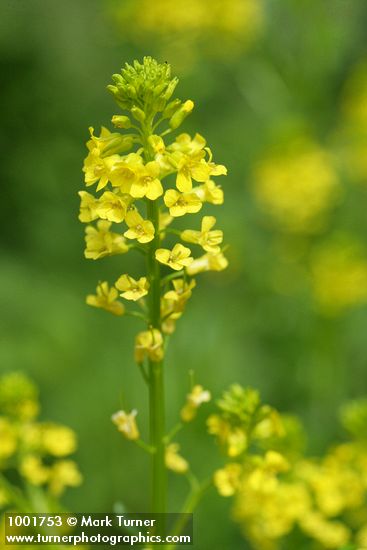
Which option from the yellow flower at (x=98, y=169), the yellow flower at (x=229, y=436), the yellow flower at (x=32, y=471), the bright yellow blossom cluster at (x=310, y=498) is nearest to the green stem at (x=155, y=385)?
the yellow flower at (x=98, y=169)

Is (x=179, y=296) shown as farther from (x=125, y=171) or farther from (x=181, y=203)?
(x=125, y=171)

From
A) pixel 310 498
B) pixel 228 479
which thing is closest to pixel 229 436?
pixel 228 479

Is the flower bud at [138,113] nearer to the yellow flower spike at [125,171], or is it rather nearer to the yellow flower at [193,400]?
the yellow flower spike at [125,171]

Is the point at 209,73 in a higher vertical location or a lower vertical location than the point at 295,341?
higher

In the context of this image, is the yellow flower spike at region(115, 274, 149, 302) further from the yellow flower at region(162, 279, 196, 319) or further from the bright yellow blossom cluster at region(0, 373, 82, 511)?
the bright yellow blossom cluster at region(0, 373, 82, 511)

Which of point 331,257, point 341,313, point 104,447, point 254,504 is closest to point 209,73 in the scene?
point 331,257

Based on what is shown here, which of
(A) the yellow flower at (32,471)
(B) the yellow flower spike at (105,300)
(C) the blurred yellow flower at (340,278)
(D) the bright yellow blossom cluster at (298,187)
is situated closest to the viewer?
(B) the yellow flower spike at (105,300)

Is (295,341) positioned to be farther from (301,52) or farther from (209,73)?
(209,73)
